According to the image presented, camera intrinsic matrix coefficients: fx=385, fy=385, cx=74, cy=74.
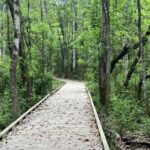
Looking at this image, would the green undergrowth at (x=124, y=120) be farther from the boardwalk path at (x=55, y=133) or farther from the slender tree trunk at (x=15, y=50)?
the slender tree trunk at (x=15, y=50)

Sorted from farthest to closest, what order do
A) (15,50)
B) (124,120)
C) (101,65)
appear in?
(101,65), (15,50), (124,120)

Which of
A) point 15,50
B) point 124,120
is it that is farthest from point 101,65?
point 15,50

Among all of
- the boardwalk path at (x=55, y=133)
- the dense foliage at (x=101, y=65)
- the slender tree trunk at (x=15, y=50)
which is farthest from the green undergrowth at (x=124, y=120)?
the slender tree trunk at (x=15, y=50)

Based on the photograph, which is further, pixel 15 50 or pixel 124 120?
pixel 15 50

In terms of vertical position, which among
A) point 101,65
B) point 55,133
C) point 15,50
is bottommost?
point 55,133

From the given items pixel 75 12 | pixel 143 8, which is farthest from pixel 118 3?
pixel 75 12

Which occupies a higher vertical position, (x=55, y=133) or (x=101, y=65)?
(x=101, y=65)

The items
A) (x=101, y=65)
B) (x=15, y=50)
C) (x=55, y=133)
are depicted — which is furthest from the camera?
(x=101, y=65)

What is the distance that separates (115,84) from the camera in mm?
28328

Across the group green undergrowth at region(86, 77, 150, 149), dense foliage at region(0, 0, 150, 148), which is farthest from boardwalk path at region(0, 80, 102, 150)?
dense foliage at region(0, 0, 150, 148)

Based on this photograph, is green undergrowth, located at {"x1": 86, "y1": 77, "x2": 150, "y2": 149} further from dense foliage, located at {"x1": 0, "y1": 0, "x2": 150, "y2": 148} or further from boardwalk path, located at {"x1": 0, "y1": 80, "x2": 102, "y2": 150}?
boardwalk path, located at {"x1": 0, "y1": 80, "x2": 102, "y2": 150}

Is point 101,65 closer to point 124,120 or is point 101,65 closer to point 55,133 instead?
point 124,120

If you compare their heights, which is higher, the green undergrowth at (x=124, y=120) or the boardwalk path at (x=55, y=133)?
the boardwalk path at (x=55, y=133)

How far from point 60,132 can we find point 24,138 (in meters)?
1.44
